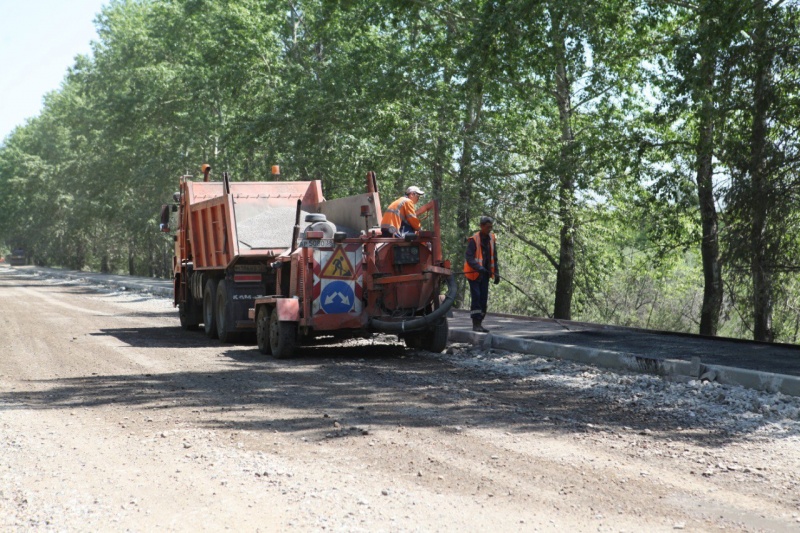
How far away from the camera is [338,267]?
12.6 meters

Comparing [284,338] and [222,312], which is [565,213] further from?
[284,338]

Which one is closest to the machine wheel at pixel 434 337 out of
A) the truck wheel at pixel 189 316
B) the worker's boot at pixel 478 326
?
the worker's boot at pixel 478 326

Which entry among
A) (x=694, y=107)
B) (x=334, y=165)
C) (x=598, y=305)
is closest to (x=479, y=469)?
(x=694, y=107)

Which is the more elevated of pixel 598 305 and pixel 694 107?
pixel 694 107

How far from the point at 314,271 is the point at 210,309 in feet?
15.7

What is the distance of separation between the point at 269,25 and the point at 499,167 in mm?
11624

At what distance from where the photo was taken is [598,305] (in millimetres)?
29453

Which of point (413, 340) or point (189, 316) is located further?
point (189, 316)

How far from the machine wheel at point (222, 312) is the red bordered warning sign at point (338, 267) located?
11.8ft

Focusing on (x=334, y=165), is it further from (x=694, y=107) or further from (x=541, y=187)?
(x=694, y=107)

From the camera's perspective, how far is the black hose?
12617 millimetres

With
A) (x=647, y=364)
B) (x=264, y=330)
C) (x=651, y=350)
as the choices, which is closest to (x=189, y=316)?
(x=264, y=330)

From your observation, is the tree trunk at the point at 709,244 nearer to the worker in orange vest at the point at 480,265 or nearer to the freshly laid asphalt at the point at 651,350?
the freshly laid asphalt at the point at 651,350

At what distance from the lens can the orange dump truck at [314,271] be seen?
41.4ft
